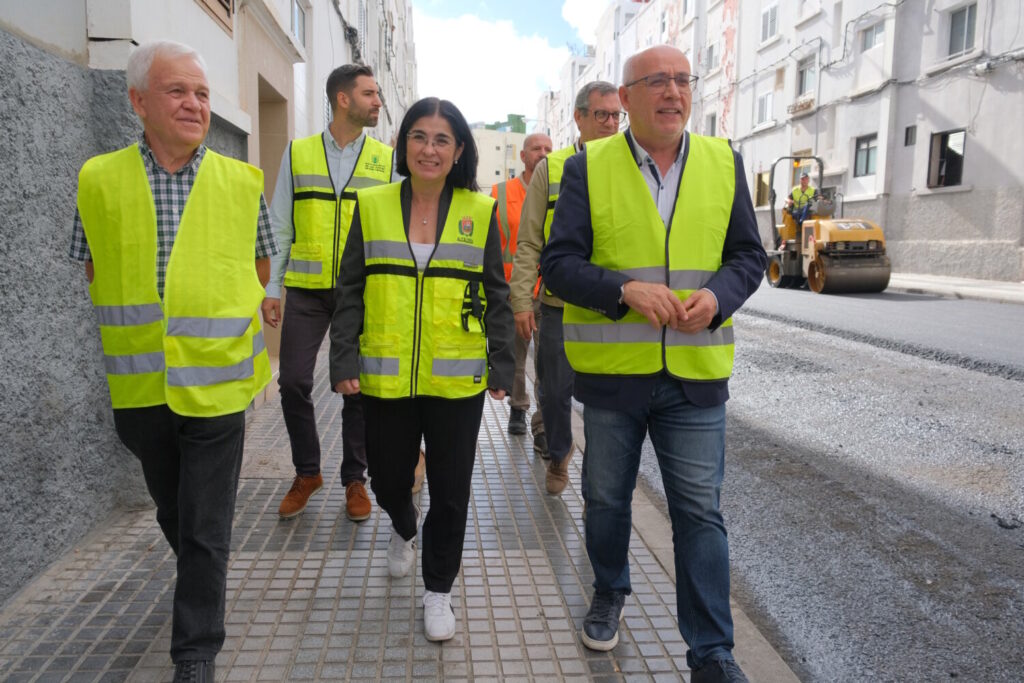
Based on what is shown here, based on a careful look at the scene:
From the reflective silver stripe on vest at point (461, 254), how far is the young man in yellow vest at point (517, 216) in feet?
6.56

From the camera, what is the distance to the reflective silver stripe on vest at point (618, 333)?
8.47 feet

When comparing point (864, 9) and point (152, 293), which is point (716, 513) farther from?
point (864, 9)

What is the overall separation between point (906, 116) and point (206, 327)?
972 inches

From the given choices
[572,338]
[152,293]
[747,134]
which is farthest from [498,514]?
[747,134]

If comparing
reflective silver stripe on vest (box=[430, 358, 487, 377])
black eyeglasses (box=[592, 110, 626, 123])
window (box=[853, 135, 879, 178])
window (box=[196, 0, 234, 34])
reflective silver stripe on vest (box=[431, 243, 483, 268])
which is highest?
window (box=[853, 135, 879, 178])

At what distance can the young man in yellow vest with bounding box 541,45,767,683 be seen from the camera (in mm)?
2545

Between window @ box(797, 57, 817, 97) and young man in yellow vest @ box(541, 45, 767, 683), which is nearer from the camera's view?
young man in yellow vest @ box(541, 45, 767, 683)

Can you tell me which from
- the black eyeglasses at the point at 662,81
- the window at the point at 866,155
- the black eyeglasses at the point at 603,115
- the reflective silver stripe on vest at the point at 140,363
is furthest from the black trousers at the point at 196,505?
the window at the point at 866,155

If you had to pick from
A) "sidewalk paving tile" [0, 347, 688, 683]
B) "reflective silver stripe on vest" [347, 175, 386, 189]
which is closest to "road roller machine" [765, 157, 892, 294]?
"sidewalk paving tile" [0, 347, 688, 683]

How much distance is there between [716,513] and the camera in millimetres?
2588

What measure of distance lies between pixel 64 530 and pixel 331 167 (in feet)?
6.81

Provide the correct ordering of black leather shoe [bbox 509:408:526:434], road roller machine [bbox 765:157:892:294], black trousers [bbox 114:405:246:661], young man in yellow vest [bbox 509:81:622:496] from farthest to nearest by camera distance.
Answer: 1. road roller machine [bbox 765:157:892:294]
2. black leather shoe [bbox 509:408:526:434]
3. young man in yellow vest [bbox 509:81:622:496]
4. black trousers [bbox 114:405:246:661]

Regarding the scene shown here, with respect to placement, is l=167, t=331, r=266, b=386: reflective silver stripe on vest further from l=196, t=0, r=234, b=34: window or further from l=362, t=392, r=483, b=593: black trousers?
l=196, t=0, r=234, b=34: window

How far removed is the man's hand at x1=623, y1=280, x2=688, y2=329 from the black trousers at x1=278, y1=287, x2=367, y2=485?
2.10 m
